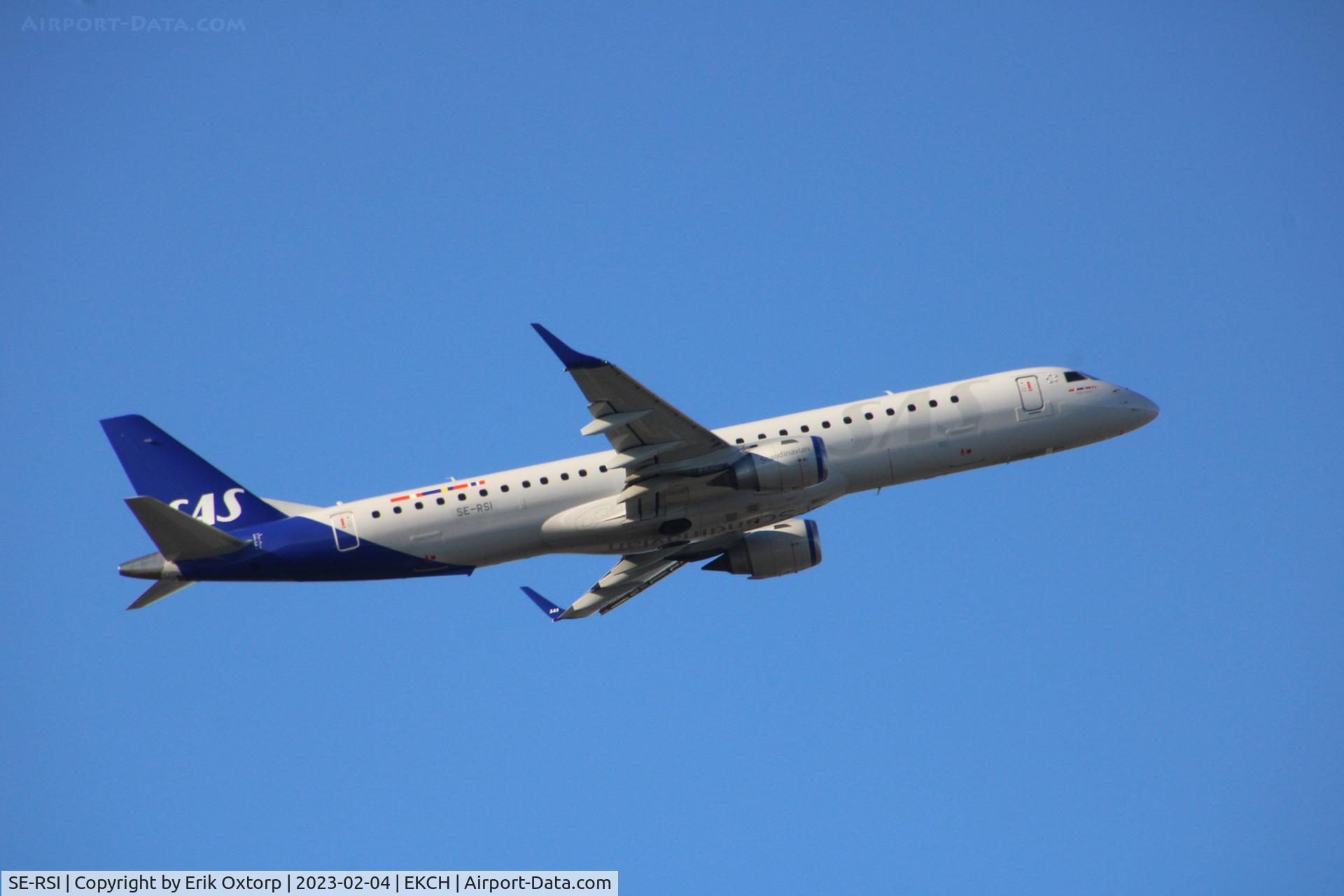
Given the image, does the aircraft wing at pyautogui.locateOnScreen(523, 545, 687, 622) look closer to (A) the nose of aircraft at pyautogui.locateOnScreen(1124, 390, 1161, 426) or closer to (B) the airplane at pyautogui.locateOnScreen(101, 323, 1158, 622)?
(B) the airplane at pyautogui.locateOnScreen(101, 323, 1158, 622)

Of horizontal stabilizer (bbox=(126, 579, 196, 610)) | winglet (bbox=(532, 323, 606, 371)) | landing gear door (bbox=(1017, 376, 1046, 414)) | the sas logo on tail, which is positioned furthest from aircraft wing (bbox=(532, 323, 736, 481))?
horizontal stabilizer (bbox=(126, 579, 196, 610))

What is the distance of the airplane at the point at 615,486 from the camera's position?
39125mm

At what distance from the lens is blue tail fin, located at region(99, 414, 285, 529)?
41656mm

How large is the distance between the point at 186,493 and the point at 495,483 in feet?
32.9

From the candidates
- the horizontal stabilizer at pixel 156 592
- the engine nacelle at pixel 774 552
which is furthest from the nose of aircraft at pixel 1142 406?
the horizontal stabilizer at pixel 156 592

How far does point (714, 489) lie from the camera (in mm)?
39781

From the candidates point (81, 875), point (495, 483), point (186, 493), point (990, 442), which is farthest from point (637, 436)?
point (81, 875)

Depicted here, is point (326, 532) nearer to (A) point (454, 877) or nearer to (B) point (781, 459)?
(A) point (454, 877)

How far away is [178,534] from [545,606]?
13505 mm

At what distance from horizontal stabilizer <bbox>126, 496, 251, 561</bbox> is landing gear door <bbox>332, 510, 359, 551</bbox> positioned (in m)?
2.64

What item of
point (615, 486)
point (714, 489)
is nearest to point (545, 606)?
point (615, 486)

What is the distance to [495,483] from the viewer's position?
134ft

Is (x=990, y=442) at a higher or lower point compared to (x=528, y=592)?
higher

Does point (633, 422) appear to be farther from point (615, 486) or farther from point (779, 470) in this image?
point (779, 470)
